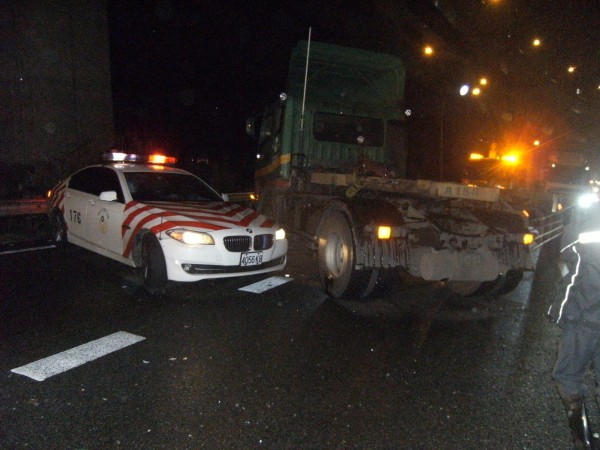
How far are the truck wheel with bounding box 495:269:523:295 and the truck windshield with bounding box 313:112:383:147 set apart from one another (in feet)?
10.1

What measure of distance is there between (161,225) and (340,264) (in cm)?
213

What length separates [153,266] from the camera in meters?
5.29

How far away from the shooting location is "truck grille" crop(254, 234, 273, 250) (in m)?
5.63

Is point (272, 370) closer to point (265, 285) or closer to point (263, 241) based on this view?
point (263, 241)

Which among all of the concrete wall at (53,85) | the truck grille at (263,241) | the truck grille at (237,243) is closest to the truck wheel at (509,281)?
the truck grille at (263,241)

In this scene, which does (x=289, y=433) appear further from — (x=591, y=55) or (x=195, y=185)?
(x=591, y=55)

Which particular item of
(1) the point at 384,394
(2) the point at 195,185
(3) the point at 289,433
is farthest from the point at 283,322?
(2) the point at 195,185

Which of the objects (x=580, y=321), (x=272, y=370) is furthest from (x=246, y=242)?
(x=580, y=321)

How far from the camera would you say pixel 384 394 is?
3.31 meters

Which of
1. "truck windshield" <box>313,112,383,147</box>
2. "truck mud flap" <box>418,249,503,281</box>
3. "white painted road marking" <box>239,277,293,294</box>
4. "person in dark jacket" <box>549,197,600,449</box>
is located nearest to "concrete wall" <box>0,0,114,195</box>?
"truck windshield" <box>313,112,383,147</box>

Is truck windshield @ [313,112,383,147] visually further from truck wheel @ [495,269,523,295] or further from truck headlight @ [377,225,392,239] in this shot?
truck wheel @ [495,269,523,295]

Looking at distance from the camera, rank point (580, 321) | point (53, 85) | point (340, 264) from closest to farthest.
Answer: point (580, 321) → point (340, 264) → point (53, 85)

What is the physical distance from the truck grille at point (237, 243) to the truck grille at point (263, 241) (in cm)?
13

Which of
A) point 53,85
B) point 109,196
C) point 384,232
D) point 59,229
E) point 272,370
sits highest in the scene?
point 53,85
